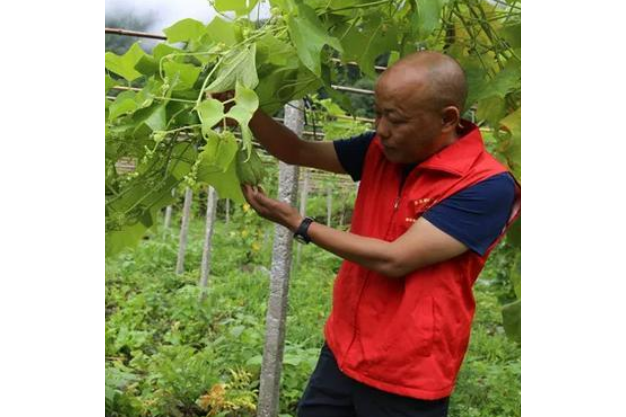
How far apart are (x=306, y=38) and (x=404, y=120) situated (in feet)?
0.86

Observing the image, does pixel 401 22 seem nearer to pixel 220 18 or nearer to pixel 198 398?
pixel 220 18

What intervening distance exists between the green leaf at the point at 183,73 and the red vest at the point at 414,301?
49 cm

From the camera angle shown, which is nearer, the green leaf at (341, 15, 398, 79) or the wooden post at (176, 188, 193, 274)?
the green leaf at (341, 15, 398, 79)

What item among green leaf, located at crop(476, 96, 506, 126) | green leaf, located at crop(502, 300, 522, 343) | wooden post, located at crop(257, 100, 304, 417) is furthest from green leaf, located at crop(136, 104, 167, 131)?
wooden post, located at crop(257, 100, 304, 417)

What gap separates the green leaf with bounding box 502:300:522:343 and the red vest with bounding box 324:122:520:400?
0.37 m

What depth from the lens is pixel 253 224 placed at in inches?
336

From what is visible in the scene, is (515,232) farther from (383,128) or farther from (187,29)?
(187,29)

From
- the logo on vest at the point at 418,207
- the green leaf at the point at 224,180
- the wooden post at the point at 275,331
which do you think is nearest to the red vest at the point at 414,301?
the logo on vest at the point at 418,207

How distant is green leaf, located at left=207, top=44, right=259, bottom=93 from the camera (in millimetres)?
1492

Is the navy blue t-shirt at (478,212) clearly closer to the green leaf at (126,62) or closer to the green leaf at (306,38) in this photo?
the green leaf at (306,38)

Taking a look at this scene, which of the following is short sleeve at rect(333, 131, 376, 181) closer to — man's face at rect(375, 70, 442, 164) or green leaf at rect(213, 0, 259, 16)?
man's face at rect(375, 70, 442, 164)

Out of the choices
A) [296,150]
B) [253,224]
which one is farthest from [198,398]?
[253,224]

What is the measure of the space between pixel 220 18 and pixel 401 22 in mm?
457

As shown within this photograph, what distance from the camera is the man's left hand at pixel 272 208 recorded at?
1.66 m
